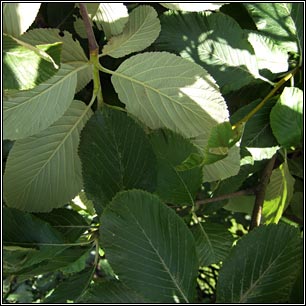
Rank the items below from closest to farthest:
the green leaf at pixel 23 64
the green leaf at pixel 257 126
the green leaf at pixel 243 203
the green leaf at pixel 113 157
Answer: the green leaf at pixel 23 64 → the green leaf at pixel 113 157 → the green leaf at pixel 257 126 → the green leaf at pixel 243 203

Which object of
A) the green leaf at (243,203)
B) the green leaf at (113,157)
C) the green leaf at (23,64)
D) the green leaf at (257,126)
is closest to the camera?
the green leaf at (23,64)

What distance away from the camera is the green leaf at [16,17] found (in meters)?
0.46

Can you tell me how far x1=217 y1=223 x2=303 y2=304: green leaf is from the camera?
503 millimetres

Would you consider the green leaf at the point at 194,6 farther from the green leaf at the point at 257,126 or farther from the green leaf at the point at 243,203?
the green leaf at the point at 243,203

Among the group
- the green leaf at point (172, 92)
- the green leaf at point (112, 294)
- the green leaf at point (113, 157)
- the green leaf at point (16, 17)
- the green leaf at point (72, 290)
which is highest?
the green leaf at point (16, 17)

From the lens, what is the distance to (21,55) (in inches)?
17.4

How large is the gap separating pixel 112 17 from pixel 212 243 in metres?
0.31

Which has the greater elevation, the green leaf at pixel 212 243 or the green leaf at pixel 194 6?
the green leaf at pixel 194 6

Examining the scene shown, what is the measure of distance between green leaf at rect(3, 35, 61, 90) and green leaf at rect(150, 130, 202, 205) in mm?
171

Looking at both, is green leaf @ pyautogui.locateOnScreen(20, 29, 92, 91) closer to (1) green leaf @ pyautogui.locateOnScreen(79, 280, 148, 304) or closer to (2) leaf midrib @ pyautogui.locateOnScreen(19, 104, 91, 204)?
(2) leaf midrib @ pyautogui.locateOnScreen(19, 104, 91, 204)

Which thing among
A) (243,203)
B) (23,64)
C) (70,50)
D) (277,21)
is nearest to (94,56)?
(70,50)

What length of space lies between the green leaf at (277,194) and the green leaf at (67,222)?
233 millimetres

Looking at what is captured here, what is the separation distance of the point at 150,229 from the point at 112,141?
0.34 feet

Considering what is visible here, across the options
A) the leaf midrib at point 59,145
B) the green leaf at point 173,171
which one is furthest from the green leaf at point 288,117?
the leaf midrib at point 59,145
